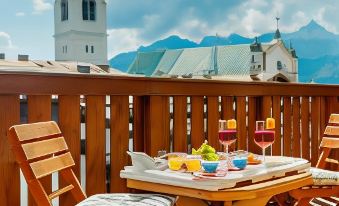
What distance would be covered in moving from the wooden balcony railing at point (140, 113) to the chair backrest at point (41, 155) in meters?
0.18

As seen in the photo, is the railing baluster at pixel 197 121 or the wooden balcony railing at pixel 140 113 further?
the railing baluster at pixel 197 121

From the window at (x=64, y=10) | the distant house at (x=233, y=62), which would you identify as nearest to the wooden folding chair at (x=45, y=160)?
the distant house at (x=233, y=62)

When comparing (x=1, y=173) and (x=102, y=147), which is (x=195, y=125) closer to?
(x=102, y=147)

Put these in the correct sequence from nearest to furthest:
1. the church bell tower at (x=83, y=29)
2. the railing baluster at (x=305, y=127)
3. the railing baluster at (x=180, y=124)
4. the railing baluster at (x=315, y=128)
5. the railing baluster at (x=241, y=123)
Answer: the railing baluster at (x=180, y=124) → the railing baluster at (x=241, y=123) → the railing baluster at (x=305, y=127) → the railing baluster at (x=315, y=128) → the church bell tower at (x=83, y=29)

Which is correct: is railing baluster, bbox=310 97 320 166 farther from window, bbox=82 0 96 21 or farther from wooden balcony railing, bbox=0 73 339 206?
window, bbox=82 0 96 21

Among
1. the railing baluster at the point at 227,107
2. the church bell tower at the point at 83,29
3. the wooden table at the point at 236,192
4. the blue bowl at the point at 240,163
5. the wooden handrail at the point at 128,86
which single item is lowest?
the wooden table at the point at 236,192

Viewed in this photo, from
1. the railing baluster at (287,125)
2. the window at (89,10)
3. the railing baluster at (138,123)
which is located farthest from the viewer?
the window at (89,10)

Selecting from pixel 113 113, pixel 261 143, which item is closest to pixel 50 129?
pixel 113 113

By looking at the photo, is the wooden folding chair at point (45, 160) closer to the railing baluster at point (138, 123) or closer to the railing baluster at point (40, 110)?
the railing baluster at point (40, 110)

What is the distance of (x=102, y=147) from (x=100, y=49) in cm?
9414

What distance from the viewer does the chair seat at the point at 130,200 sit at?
240cm

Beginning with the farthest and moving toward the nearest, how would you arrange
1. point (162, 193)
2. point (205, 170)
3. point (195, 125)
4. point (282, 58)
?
point (282, 58), point (195, 125), point (162, 193), point (205, 170)

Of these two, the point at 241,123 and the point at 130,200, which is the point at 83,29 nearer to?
the point at 241,123

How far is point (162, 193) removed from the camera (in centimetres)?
261
